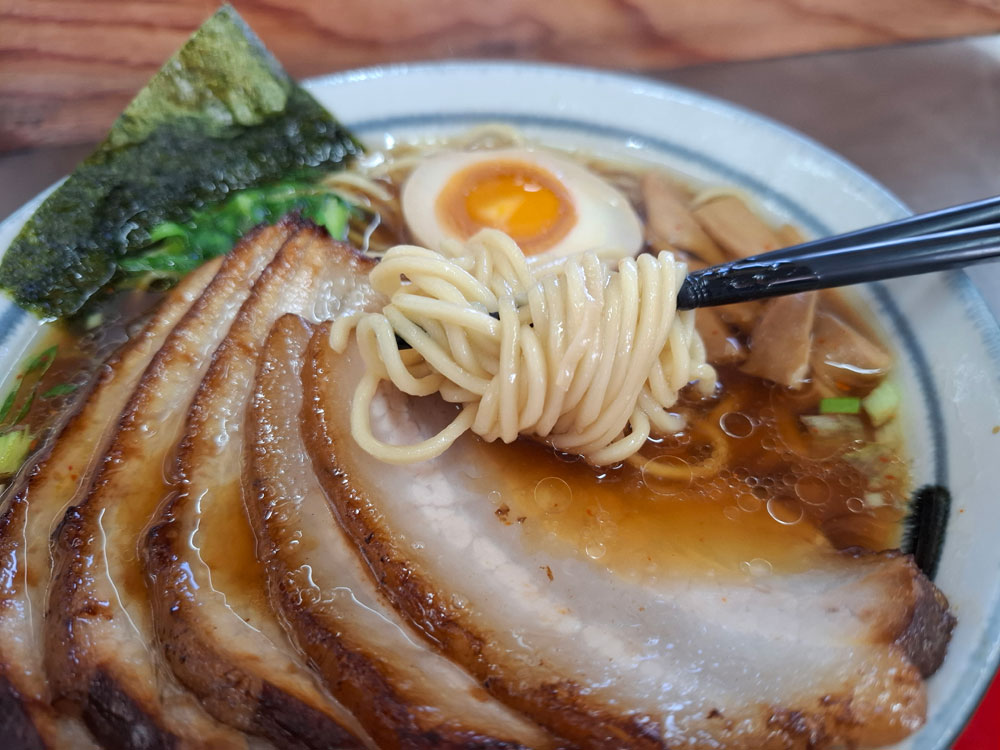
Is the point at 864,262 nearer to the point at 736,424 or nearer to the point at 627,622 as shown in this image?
the point at 736,424

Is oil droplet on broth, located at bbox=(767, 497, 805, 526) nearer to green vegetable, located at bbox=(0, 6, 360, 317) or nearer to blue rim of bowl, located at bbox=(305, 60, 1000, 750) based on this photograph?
blue rim of bowl, located at bbox=(305, 60, 1000, 750)

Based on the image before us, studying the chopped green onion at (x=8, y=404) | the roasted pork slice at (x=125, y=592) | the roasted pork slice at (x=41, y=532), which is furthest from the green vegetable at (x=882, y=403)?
the chopped green onion at (x=8, y=404)

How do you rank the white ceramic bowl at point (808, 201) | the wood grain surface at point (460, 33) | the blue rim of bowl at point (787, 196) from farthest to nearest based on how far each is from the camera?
the wood grain surface at point (460, 33), the white ceramic bowl at point (808, 201), the blue rim of bowl at point (787, 196)

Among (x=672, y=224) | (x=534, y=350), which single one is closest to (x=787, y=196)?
(x=672, y=224)

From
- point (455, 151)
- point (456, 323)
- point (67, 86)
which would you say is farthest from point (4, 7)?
point (456, 323)

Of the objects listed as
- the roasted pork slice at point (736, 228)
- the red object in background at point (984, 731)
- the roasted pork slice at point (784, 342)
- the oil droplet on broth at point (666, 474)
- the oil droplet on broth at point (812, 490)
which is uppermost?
the roasted pork slice at point (736, 228)

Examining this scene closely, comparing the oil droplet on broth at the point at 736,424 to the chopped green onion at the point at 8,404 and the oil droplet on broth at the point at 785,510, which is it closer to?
the oil droplet on broth at the point at 785,510
